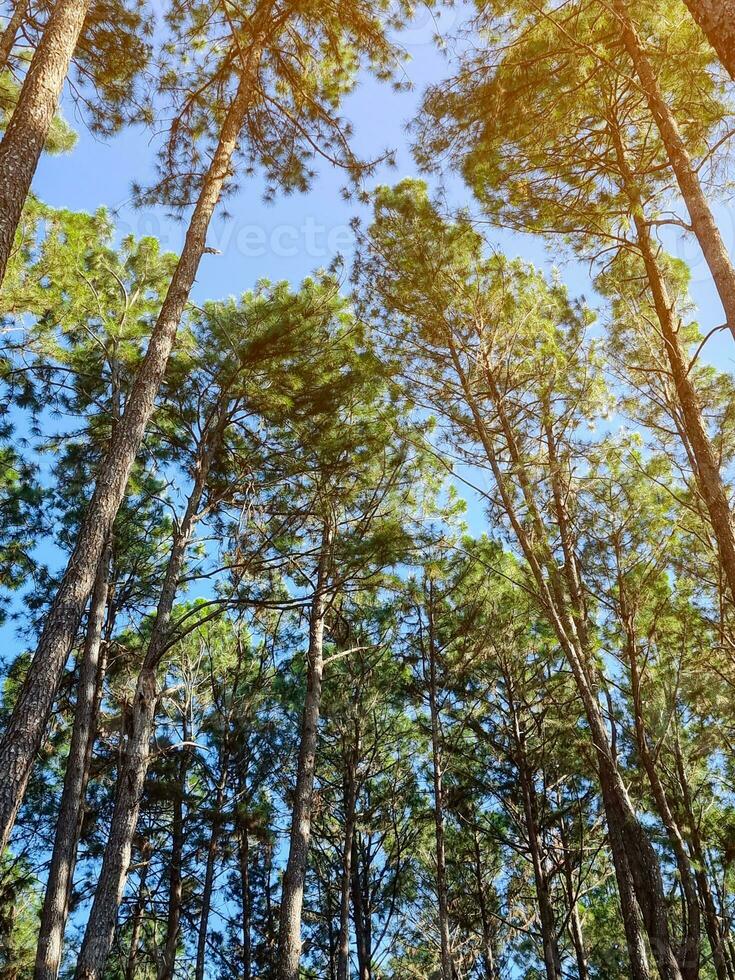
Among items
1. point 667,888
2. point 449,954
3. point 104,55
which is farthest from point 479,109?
point 667,888

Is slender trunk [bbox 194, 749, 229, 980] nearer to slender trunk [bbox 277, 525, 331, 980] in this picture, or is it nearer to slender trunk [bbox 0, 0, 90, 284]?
slender trunk [bbox 277, 525, 331, 980]

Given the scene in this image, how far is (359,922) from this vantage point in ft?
33.9

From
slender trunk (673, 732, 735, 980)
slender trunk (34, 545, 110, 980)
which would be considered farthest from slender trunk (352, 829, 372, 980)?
slender trunk (34, 545, 110, 980)

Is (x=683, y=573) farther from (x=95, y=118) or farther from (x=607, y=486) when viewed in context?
(x=95, y=118)

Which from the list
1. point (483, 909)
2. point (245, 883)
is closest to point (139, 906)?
point (245, 883)

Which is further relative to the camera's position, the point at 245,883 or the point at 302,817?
the point at 245,883

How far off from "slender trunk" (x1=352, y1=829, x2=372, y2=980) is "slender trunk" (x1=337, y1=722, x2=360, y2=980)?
78cm

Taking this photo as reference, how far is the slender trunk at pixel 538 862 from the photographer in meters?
6.61

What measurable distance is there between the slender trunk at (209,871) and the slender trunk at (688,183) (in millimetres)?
8538

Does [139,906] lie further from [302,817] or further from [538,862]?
[538,862]

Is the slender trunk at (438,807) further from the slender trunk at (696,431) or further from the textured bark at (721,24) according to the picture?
the textured bark at (721,24)

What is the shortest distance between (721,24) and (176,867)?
33.0 ft

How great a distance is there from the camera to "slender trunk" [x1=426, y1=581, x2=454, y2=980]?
729 cm

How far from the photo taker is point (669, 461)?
24.5 ft
